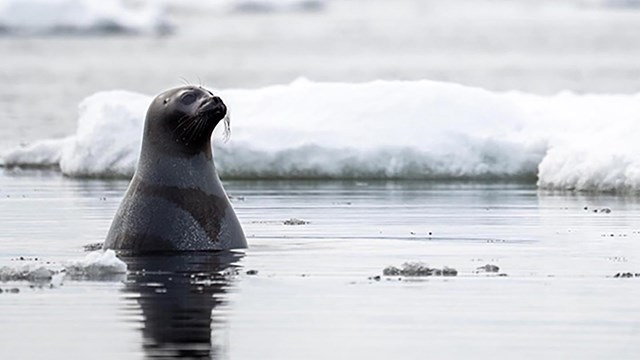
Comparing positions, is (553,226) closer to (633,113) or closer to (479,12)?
(633,113)

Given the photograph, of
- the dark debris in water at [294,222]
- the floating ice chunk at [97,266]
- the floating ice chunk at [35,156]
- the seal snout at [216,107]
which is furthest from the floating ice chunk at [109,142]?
the floating ice chunk at [97,266]

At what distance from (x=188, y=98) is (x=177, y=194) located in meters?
0.62

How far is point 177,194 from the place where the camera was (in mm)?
13516

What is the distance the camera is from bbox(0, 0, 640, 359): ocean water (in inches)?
400

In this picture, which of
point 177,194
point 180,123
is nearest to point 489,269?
point 177,194

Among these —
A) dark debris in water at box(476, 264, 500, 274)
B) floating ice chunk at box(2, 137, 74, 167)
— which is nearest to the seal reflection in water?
dark debris in water at box(476, 264, 500, 274)

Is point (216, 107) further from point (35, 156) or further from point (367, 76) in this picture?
point (367, 76)

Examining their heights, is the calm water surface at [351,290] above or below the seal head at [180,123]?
below

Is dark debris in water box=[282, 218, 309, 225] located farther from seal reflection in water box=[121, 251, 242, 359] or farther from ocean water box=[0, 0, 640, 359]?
seal reflection in water box=[121, 251, 242, 359]

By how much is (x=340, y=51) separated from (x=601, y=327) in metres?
52.5

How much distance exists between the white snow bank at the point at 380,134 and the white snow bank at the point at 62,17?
45160 millimetres

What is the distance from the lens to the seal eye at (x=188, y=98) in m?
13.5

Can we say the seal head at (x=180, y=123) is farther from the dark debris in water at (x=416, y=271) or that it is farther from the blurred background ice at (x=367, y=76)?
the blurred background ice at (x=367, y=76)

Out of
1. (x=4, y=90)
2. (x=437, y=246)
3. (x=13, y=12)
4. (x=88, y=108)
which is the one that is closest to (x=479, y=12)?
(x=13, y=12)
